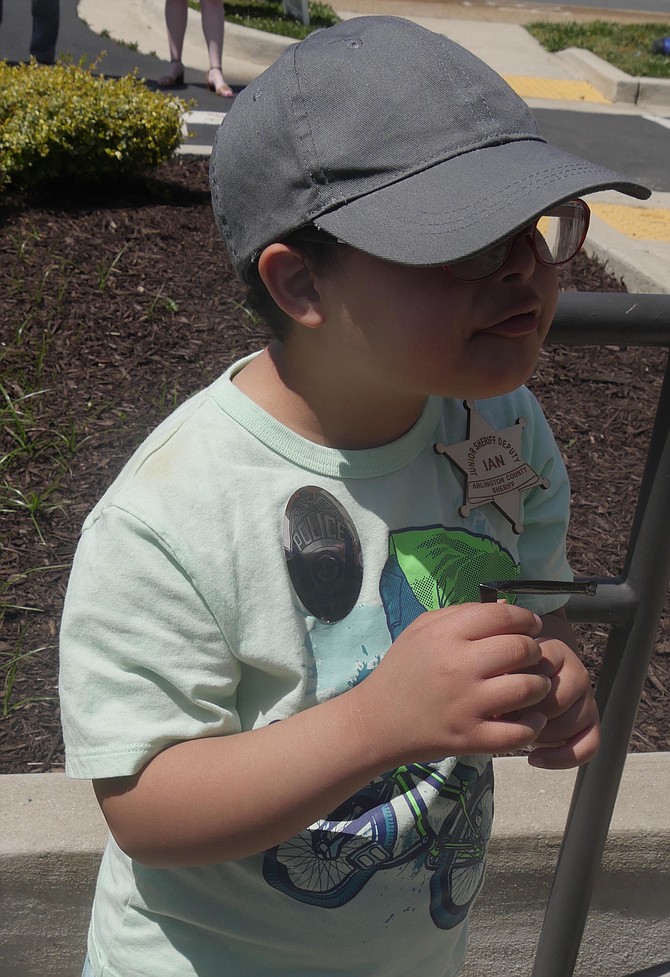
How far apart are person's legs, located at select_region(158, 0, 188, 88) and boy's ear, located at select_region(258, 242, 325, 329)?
924 centimetres

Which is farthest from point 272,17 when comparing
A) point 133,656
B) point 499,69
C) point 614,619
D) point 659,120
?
point 133,656

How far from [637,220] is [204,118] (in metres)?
3.70

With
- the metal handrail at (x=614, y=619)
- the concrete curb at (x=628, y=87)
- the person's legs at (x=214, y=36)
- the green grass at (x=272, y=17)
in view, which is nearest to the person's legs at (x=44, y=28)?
the person's legs at (x=214, y=36)

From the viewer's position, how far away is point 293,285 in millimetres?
1256

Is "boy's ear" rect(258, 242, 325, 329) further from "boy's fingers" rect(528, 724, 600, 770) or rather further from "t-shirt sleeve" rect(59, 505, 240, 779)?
"boy's fingers" rect(528, 724, 600, 770)

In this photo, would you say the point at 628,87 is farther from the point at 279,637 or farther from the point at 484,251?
the point at 279,637

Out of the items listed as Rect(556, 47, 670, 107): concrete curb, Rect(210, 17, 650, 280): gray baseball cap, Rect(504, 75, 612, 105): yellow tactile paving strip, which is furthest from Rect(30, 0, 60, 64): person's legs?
Rect(210, 17, 650, 280): gray baseball cap

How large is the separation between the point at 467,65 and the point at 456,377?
35 centimetres

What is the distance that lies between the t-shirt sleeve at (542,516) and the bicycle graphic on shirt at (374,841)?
11.7 inches

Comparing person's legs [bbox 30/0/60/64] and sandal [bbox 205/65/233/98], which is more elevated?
person's legs [bbox 30/0/60/64]

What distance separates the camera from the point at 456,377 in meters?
1.21

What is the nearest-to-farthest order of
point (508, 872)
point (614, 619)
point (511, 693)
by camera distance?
point (511, 693)
point (614, 619)
point (508, 872)

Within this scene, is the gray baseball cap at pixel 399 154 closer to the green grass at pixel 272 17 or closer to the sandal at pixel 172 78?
the sandal at pixel 172 78

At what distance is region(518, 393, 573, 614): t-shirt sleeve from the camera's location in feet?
4.95
